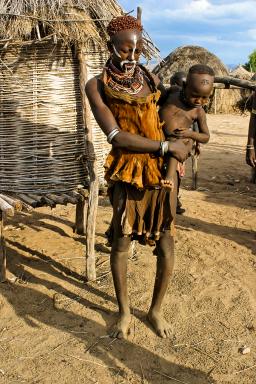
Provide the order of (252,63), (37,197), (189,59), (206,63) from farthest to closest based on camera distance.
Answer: (252,63) → (206,63) → (189,59) → (37,197)

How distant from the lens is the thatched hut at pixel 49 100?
396cm

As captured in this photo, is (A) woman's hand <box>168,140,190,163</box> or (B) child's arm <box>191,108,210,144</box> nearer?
(A) woman's hand <box>168,140,190,163</box>

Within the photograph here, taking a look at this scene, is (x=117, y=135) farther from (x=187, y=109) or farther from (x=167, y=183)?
(x=187, y=109)

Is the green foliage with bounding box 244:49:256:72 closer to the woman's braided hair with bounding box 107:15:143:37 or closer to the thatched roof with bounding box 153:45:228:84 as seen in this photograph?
the thatched roof with bounding box 153:45:228:84

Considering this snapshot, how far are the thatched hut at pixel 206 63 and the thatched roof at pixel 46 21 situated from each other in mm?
13914

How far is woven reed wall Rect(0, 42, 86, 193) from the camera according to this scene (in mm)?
4090

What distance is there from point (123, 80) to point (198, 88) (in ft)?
1.44

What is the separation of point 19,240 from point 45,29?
2212 millimetres

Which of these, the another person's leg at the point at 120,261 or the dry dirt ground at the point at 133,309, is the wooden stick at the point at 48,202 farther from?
the another person's leg at the point at 120,261

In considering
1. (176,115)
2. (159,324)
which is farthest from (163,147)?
Result: (159,324)

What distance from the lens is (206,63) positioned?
705 inches

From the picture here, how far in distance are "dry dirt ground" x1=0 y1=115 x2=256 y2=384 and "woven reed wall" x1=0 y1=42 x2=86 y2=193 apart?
82cm

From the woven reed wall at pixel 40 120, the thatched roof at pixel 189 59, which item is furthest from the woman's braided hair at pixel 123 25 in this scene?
the thatched roof at pixel 189 59

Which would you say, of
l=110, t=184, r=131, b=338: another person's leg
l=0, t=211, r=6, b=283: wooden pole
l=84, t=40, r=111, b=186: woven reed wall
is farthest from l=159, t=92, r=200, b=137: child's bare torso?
l=0, t=211, r=6, b=283: wooden pole
